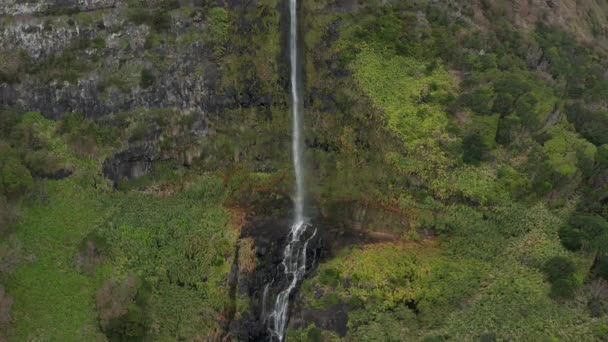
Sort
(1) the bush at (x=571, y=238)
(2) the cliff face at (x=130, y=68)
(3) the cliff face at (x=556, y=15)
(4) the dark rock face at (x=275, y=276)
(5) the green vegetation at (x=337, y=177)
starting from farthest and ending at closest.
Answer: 1. (3) the cliff face at (x=556, y=15)
2. (2) the cliff face at (x=130, y=68)
3. (1) the bush at (x=571, y=238)
4. (4) the dark rock face at (x=275, y=276)
5. (5) the green vegetation at (x=337, y=177)

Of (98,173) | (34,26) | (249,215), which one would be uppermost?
(34,26)

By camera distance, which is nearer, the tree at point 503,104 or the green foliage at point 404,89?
the green foliage at point 404,89

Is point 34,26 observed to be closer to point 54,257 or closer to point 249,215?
point 54,257

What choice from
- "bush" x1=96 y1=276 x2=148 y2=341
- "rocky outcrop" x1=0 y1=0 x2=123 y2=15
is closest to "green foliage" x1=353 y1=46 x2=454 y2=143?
"rocky outcrop" x1=0 y1=0 x2=123 y2=15

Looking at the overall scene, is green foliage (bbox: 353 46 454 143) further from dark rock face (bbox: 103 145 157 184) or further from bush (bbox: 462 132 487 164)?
dark rock face (bbox: 103 145 157 184)

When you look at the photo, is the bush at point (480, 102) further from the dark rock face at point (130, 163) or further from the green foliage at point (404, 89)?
the dark rock face at point (130, 163)

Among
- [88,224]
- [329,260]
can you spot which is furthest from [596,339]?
[88,224]

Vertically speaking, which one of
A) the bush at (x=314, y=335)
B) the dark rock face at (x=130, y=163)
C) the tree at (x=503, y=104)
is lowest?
the bush at (x=314, y=335)

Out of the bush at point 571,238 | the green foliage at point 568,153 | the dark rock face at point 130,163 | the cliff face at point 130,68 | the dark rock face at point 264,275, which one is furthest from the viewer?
the cliff face at point 130,68

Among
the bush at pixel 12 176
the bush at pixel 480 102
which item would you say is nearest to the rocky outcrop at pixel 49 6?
the bush at pixel 12 176

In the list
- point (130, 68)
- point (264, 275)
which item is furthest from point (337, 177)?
point (130, 68)
